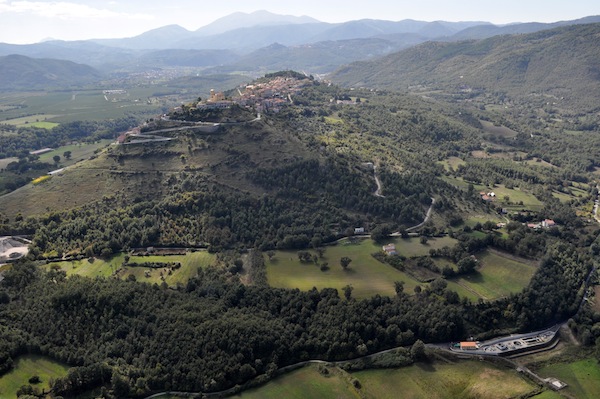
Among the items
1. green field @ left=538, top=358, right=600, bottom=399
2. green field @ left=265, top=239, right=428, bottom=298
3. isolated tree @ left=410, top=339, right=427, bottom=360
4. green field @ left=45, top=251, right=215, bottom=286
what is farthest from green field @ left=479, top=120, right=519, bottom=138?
green field @ left=45, top=251, right=215, bottom=286

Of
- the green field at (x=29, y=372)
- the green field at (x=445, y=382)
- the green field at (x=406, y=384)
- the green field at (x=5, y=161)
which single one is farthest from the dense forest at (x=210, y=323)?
the green field at (x=5, y=161)

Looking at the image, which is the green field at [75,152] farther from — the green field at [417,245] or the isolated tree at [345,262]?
the green field at [417,245]

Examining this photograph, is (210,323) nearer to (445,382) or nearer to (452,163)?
(445,382)

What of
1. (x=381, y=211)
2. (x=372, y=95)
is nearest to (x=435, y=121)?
(x=372, y=95)

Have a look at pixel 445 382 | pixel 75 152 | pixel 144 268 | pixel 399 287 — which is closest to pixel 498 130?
pixel 399 287

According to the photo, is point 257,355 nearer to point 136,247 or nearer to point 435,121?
point 136,247
